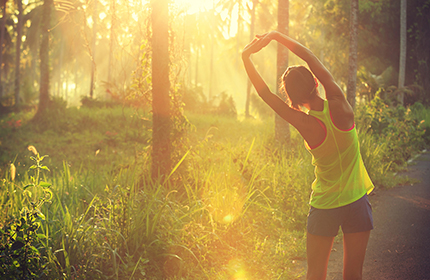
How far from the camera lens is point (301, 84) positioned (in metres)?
2.39

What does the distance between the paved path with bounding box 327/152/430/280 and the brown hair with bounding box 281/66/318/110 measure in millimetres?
2525

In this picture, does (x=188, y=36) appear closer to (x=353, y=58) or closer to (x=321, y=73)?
(x=353, y=58)

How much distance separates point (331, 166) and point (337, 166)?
0.04m

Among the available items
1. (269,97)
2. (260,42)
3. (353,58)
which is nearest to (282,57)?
(353,58)

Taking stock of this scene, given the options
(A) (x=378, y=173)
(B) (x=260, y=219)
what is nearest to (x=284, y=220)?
(B) (x=260, y=219)

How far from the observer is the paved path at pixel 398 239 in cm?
406

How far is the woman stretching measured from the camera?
2340 mm

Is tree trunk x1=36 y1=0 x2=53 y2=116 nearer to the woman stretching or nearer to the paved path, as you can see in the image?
the paved path

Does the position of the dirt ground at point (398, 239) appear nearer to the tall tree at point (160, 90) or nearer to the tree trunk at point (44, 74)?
the tall tree at point (160, 90)

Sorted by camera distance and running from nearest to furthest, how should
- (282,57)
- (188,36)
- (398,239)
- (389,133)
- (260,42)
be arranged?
(260,42)
(398,239)
(282,57)
(389,133)
(188,36)

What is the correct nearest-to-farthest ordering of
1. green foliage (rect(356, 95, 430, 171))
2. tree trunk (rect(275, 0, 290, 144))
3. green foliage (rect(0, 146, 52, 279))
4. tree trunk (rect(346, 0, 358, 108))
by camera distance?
green foliage (rect(0, 146, 52, 279)), tree trunk (rect(275, 0, 290, 144)), green foliage (rect(356, 95, 430, 171)), tree trunk (rect(346, 0, 358, 108))

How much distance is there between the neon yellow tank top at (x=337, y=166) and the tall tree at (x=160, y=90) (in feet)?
12.0

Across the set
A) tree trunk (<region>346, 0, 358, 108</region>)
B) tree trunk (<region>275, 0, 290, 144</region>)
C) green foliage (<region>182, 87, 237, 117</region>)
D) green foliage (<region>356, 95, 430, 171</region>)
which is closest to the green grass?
tree trunk (<region>275, 0, 290, 144</region>)

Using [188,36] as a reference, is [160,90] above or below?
below
